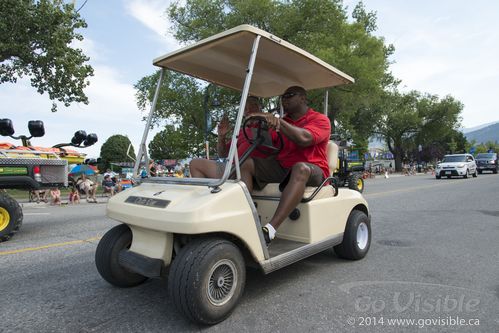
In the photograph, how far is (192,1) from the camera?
24859 mm

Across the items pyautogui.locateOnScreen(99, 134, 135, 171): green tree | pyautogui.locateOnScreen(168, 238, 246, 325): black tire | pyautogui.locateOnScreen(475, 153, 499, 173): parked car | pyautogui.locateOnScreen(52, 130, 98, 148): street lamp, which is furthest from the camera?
pyautogui.locateOnScreen(99, 134, 135, 171): green tree

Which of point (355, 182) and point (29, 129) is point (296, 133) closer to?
point (29, 129)

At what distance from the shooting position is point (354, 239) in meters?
3.71

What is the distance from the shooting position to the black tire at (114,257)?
2869 millimetres

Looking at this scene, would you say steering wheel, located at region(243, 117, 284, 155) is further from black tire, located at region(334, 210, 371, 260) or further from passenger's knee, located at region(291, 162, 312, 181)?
black tire, located at region(334, 210, 371, 260)

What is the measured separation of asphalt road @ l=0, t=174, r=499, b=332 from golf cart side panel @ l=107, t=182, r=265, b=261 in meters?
0.47

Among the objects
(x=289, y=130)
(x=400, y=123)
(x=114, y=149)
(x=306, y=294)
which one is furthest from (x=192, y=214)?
(x=114, y=149)

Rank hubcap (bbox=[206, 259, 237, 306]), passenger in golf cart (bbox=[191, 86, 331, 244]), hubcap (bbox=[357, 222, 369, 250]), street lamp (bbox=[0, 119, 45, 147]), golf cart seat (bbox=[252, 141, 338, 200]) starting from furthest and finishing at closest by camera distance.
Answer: street lamp (bbox=[0, 119, 45, 147]), hubcap (bbox=[357, 222, 369, 250]), golf cart seat (bbox=[252, 141, 338, 200]), passenger in golf cart (bbox=[191, 86, 331, 244]), hubcap (bbox=[206, 259, 237, 306])

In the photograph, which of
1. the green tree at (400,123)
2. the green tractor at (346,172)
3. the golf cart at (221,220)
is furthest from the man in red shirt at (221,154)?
the green tree at (400,123)

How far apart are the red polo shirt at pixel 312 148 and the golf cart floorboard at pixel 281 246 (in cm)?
81

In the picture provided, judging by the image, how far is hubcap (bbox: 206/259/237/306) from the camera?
2327 mm

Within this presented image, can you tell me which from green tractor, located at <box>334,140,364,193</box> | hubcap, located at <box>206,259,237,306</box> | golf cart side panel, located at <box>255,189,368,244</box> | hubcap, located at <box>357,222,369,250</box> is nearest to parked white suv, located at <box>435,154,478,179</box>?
green tractor, located at <box>334,140,364,193</box>

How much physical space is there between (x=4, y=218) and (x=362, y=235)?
5218mm

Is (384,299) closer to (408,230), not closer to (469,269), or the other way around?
(469,269)
